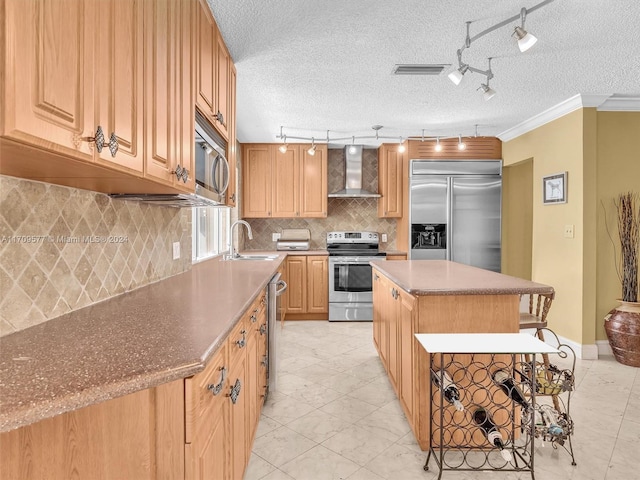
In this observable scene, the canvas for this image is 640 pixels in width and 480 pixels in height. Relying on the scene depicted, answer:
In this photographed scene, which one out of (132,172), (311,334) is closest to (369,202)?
(311,334)

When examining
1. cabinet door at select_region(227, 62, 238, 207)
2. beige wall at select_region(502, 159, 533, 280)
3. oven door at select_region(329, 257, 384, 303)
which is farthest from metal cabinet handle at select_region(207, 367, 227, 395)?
beige wall at select_region(502, 159, 533, 280)

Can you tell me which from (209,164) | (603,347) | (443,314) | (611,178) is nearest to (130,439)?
(209,164)

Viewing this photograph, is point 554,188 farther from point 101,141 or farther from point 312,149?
point 101,141

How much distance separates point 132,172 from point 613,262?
13.4 ft

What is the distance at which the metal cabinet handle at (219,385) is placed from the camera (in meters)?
1.03

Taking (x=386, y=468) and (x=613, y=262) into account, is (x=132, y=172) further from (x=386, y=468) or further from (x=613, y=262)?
(x=613, y=262)

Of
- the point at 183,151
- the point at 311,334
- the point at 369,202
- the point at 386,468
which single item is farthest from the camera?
the point at 369,202

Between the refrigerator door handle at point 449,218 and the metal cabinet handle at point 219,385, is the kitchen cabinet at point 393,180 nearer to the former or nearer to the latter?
Result: the refrigerator door handle at point 449,218

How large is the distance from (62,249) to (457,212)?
4.50 m

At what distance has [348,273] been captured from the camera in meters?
4.75

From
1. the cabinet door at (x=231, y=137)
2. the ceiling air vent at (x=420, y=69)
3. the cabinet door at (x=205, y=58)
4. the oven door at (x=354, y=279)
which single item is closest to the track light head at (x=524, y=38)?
the ceiling air vent at (x=420, y=69)

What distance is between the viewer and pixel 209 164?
1.97 m

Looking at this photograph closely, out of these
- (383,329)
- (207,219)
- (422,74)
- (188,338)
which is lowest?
(383,329)

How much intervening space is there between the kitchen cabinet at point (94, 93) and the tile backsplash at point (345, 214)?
3890 millimetres
